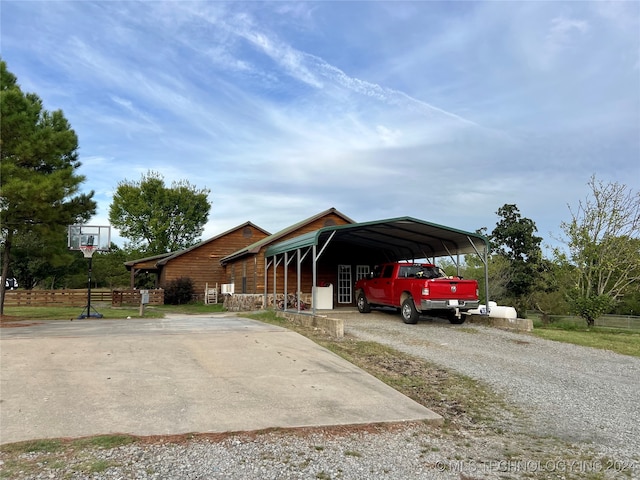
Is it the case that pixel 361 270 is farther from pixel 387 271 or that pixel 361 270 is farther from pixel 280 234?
pixel 387 271

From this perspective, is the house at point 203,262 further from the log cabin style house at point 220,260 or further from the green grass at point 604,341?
the green grass at point 604,341

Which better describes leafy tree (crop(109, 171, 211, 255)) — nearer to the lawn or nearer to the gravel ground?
the lawn

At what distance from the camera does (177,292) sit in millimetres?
29969

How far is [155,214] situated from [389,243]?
40146 mm

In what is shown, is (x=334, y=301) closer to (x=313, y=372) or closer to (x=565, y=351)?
(x=565, y=351)

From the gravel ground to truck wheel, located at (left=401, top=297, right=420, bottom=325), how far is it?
715 cm

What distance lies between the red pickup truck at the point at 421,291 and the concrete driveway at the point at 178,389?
15.6 ft

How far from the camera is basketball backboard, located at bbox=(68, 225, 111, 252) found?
1714cm

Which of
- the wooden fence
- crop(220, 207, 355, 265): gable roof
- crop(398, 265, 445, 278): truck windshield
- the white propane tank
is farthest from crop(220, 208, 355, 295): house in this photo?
the white propane tank

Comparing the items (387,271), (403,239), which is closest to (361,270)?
(403,239)

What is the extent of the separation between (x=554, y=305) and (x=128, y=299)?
2847 centimetres

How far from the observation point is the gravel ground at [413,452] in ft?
13.0

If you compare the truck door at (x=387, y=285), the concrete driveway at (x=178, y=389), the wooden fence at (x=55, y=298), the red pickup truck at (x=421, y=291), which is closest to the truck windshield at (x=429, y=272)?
the red pickup truck at (x=421, y=291)

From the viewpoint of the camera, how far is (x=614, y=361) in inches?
351
